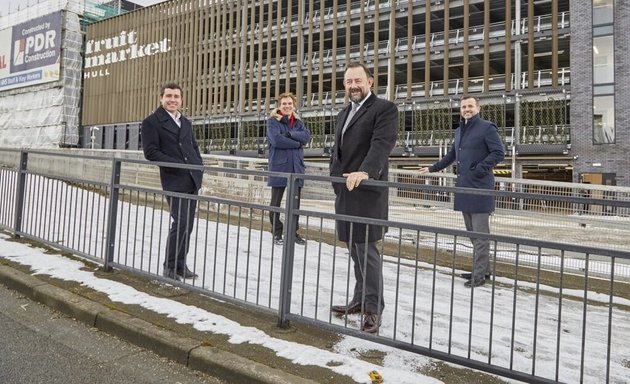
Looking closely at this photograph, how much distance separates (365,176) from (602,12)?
93.1 ft

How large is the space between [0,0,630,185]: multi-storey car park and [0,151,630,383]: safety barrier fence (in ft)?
77.2

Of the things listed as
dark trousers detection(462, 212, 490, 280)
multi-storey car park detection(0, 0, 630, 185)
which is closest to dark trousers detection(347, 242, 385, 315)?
dark trousers detection(462, 212, 490, 280)

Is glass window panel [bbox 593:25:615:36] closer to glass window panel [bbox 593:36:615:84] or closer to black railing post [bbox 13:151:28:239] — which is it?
glass window panel [bbox 593:36:615:84]

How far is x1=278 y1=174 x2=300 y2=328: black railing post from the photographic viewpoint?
10.1ft

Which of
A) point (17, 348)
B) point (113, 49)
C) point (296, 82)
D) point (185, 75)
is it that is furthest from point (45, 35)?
point (17, 348)

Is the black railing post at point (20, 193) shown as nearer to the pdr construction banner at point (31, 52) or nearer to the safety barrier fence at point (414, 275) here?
the safety barrier fence at point (414, 275)

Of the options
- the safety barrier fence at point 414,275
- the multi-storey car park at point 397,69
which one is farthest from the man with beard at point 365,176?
the multi-storey car park at point 397,69

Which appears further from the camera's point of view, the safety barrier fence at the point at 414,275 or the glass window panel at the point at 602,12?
the glass window panel at the point at 602,12

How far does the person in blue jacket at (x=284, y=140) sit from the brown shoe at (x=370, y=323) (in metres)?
2.55

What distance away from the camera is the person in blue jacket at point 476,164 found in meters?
4.48

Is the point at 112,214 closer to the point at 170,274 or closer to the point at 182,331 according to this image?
the point at 170,274

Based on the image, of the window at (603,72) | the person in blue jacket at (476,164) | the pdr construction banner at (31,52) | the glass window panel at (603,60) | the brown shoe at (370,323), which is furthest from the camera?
the pdr construction banner at (31,52)

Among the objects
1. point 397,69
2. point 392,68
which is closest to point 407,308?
point 392,68

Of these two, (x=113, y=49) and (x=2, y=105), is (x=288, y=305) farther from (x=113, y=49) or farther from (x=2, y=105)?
(x=2, y=105)
